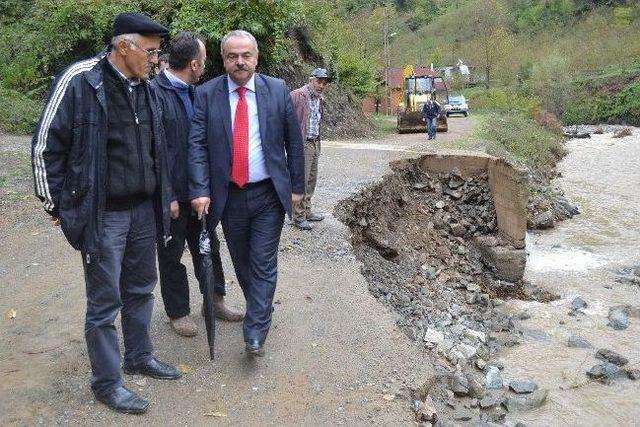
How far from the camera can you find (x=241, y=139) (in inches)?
158

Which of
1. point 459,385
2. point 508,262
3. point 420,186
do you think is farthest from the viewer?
point 420,186

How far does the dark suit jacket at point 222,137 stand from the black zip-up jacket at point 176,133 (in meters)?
0.13

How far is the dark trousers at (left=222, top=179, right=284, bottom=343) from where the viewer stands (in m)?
4.08

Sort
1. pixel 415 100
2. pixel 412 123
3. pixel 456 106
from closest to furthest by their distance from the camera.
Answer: pixel 412 123 < pixel 415 100 < pixel 456 106

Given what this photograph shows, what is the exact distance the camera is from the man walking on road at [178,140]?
13.5 feet

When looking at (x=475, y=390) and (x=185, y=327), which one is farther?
(x=475, y=390)

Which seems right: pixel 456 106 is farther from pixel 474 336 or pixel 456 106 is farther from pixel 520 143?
pixel 474 336

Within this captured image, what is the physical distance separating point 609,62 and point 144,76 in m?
63.9

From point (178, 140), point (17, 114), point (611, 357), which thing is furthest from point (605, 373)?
point (17, 114)

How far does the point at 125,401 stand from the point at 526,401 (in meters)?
3.68

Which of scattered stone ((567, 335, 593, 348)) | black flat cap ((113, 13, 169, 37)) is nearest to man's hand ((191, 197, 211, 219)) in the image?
black flat cap ((113, 13, 169, 37))

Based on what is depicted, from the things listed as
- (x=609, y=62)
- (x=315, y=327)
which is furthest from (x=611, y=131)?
(x=315, y=327)

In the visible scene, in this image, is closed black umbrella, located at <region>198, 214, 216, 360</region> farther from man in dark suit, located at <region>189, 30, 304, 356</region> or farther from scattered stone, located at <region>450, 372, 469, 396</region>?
scattered stone, located at <region>450, 372, 469, 396</region>

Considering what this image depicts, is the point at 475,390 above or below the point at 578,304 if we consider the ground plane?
above
